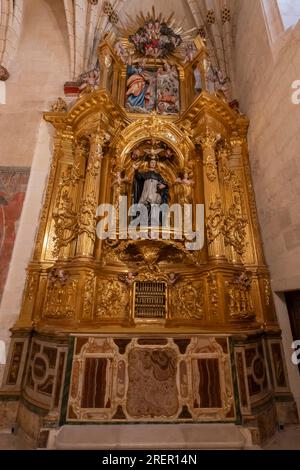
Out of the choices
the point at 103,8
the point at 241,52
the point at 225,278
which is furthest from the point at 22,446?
the point at 103,8

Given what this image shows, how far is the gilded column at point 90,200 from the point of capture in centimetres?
526

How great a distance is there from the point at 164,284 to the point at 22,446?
363 centimetres

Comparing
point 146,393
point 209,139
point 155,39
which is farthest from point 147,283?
point 155,39

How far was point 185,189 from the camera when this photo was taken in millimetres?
6242

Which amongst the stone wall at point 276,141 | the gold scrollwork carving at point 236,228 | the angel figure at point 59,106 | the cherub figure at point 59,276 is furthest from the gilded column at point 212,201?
the angel figure at point 59,106

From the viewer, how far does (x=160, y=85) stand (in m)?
7.93

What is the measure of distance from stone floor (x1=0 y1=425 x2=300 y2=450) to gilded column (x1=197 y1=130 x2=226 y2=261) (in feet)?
10.2

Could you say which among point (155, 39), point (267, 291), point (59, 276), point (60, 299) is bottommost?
point (60, 299)

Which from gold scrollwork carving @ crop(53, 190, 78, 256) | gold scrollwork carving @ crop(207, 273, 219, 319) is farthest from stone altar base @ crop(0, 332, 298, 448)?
gold scrollwork carving @ crop(53, 190, 78, 256)

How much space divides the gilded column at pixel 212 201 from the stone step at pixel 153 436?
2909 mm

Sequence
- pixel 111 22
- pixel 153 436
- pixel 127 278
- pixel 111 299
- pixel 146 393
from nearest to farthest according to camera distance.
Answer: pixel 153 436
pixel 146 393
pixel 111 299
pixel 127 278
pixel 111 22

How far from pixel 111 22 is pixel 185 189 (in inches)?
291

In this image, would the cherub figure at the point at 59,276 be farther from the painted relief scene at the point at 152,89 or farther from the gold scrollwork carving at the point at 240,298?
the painted relief scene at the point at 152,89

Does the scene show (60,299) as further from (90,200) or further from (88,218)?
(90,200)
